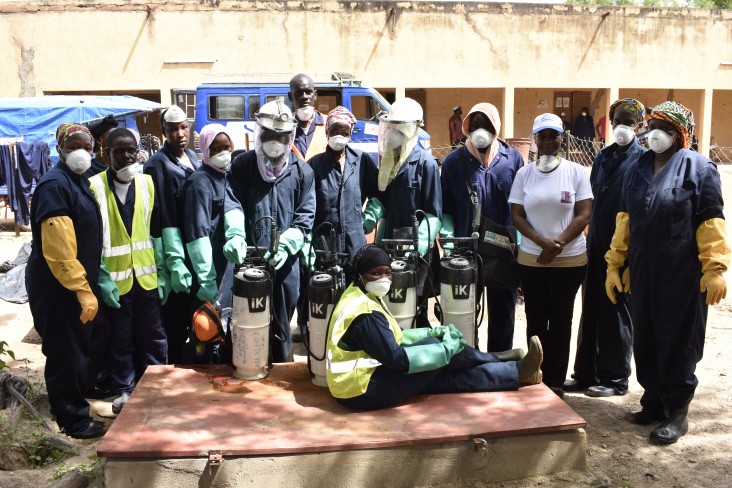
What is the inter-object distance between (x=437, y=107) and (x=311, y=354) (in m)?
18.6

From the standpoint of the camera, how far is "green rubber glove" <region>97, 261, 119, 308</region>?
15.5 feet

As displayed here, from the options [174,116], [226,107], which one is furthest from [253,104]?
[174,116]

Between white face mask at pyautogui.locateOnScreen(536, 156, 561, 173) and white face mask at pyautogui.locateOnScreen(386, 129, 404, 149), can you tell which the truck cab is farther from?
white face mask at pyautogui.locateOnScreen(536, 156, 561, 173)

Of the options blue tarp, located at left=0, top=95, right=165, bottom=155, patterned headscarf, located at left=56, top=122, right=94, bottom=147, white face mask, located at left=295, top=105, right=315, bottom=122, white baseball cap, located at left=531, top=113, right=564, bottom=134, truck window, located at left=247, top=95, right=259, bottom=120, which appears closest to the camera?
patterned headscarf, located at left=56, top=122, right=94, bottom=147

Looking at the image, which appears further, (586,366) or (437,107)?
(437,107)

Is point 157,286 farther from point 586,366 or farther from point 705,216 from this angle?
point 705,216

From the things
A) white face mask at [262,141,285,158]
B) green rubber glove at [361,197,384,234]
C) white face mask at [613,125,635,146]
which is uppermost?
white face mask at [613,125,635,146]

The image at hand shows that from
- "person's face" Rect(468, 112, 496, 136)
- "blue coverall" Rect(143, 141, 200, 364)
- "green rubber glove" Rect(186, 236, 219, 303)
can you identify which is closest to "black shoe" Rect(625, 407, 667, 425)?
"person's face" Rect(468, 112, 496, 136)

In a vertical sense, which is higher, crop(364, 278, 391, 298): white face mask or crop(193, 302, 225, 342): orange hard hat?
crop(364, 278, 391, 298): white face mask

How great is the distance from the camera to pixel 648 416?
4762 mm

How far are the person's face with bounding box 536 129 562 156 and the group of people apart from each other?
11 millimetres

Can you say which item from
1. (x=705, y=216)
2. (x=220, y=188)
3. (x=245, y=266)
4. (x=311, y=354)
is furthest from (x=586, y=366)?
(x=220, y=188)

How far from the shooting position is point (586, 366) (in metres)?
5.39

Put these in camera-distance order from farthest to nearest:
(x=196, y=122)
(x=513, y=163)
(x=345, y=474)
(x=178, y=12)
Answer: (x=178, y=12), (x=196, y=122), (x=513, y=163), (x=345, y=474)
